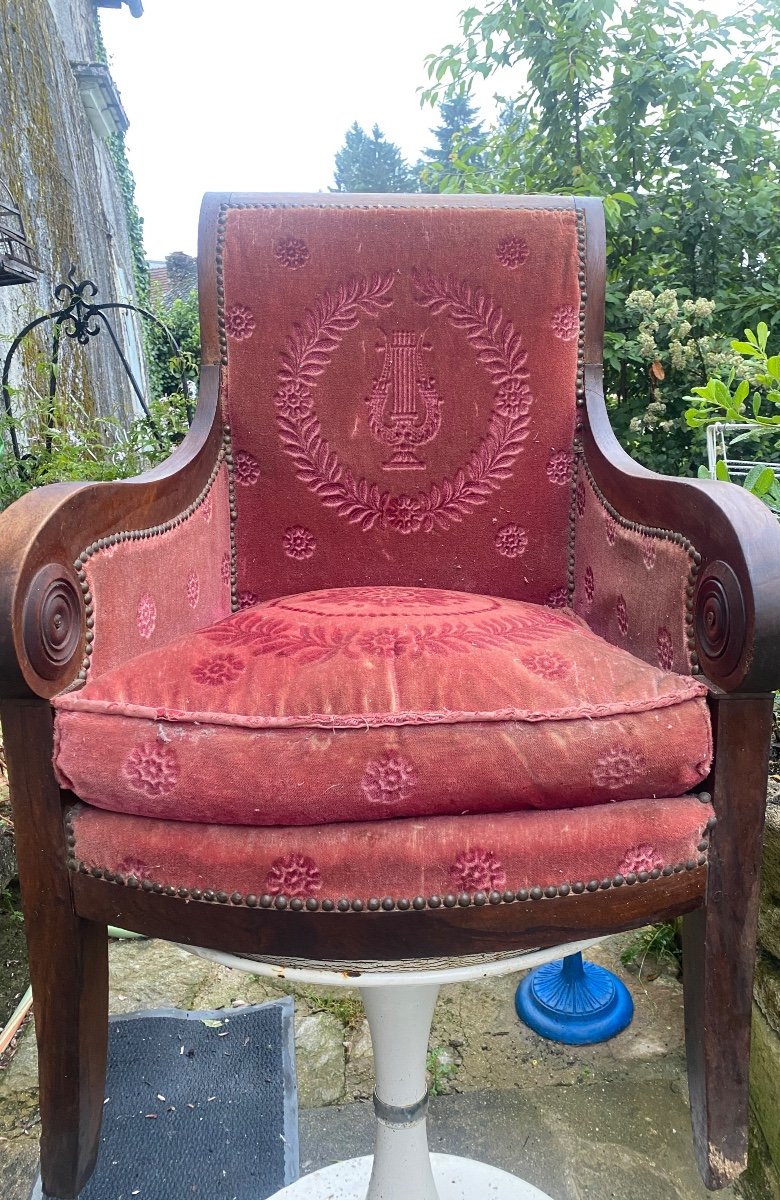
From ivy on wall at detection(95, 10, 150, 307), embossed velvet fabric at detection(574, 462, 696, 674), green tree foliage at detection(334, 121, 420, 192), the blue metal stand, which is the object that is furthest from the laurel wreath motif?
green tree foliage at detection(334, 121, 420, 192)

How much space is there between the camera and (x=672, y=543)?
0.78 metres

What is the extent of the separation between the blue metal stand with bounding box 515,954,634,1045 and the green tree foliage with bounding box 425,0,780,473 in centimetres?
146

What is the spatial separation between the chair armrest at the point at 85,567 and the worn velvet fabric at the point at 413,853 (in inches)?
6.6

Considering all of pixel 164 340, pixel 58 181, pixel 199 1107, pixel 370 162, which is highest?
pixel 370 162

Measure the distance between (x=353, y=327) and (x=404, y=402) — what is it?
0.43 ft

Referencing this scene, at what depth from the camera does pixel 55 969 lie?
71cm

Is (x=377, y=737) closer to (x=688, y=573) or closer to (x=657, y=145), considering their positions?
(x=688, y=573)

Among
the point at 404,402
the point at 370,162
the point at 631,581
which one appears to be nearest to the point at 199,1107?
the point at 631,581

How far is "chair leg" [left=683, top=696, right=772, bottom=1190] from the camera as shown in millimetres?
663

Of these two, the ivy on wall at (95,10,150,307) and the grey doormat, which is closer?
the grey doormat

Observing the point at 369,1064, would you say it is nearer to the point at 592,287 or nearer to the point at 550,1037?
the point at 550,1037

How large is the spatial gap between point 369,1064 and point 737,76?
257 cm

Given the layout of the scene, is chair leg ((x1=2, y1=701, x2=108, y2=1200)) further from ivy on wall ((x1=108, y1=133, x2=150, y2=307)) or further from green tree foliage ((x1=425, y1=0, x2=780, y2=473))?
ivy on wall ((x1=108, y1=133, x2=150, y2=307))

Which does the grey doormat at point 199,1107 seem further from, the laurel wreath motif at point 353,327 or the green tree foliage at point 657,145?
the green tree foliage at point 657,145
